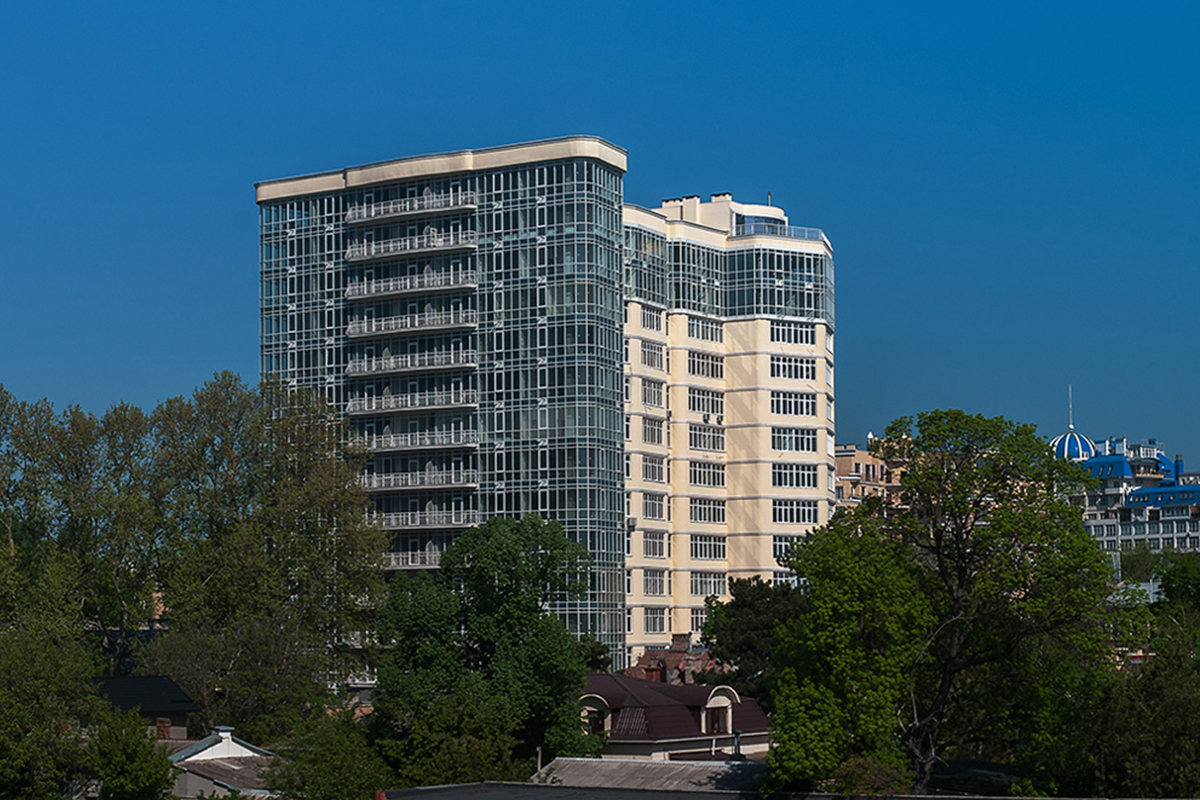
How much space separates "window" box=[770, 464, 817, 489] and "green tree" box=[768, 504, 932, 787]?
251 feet

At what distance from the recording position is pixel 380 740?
73938mm

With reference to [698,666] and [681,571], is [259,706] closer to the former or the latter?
[698,666]

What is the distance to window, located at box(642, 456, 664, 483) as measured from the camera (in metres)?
133

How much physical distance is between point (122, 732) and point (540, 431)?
55598mm

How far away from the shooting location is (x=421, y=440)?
420 ft

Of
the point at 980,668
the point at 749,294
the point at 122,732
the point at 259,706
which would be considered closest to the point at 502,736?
the point at 122,732

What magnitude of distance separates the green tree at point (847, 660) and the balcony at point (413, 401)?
65.7m

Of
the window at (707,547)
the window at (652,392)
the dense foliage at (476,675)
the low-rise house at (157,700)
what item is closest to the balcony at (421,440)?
the window at (652,392)

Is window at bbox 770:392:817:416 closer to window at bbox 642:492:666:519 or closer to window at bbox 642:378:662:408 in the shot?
window at bbox 642:378:662:408

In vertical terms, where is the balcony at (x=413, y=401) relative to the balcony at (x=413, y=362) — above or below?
below

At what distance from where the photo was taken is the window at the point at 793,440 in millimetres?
141125

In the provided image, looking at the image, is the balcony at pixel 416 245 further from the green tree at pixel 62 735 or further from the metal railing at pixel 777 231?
the green tree at pixel 62 735

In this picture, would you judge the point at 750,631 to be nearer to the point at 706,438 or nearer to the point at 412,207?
the point at 706,438

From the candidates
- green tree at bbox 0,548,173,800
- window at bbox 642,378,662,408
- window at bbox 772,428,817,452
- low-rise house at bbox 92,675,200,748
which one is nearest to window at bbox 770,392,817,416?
window at bbox 772,428,817,452
